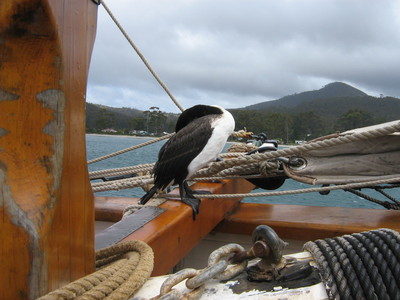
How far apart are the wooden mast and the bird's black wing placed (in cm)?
115

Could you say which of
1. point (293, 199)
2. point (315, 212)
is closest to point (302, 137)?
point (293, 199)

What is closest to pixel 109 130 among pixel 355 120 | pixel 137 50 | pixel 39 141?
pixel 355 120

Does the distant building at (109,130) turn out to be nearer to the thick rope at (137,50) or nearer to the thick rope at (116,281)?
the thick rope at (137,50)

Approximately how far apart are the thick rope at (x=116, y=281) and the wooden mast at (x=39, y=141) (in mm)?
47

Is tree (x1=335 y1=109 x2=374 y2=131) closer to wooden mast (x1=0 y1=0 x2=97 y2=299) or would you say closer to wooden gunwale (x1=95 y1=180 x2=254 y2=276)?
wooden gunwale (x1=95 y1=180 x2=254 y2=276)

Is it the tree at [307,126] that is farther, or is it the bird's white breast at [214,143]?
the tree at [307,126]

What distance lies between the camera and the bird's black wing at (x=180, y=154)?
6.02 feet

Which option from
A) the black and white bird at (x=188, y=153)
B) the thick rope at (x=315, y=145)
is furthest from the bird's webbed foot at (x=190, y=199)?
the thick rope at (x=315, y=145)

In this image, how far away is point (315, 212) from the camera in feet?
6.53

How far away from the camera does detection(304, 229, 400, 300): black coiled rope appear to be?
57 cm

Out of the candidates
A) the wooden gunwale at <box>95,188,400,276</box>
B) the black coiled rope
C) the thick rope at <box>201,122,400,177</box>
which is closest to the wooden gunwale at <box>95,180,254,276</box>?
the wooden gunwale at <box>95,188,400,276</box>

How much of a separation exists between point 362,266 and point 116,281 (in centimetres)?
45

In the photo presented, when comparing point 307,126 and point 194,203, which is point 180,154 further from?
point 307,126

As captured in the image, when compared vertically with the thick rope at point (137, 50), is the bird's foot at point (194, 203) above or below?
below
